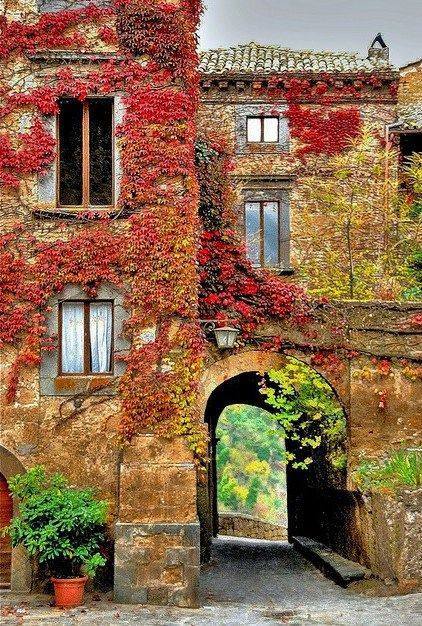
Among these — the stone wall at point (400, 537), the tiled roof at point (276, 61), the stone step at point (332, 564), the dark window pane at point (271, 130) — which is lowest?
the stone step at point (332, 564)

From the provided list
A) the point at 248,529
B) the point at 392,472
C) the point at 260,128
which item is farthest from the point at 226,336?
the point at 248,529

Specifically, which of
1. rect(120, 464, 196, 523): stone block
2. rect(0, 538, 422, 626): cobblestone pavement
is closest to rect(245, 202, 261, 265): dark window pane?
rect(0, 538, 422, 626): cobblestone pavement

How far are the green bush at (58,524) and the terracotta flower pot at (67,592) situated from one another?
0.24 meters

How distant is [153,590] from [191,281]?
4548mm

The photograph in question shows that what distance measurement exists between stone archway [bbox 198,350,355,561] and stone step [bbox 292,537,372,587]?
36cm

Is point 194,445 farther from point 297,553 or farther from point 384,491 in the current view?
point 297,553

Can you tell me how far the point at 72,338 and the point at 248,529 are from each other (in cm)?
1571

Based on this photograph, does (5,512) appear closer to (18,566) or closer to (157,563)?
(18,566)

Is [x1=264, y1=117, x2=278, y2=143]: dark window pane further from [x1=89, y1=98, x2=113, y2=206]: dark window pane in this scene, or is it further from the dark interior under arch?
[x1=89, y1=98, x2=113, y2=206]: dark window pane

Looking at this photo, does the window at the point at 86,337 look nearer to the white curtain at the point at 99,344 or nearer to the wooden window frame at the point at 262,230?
the white curtain at the point at 99,344

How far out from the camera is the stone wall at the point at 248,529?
86.9 feet

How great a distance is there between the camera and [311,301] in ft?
46.6

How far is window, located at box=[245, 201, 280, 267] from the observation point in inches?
829

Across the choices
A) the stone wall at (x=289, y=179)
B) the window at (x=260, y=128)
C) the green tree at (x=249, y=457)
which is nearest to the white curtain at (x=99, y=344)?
the stone wall at (x=289, y=179)
